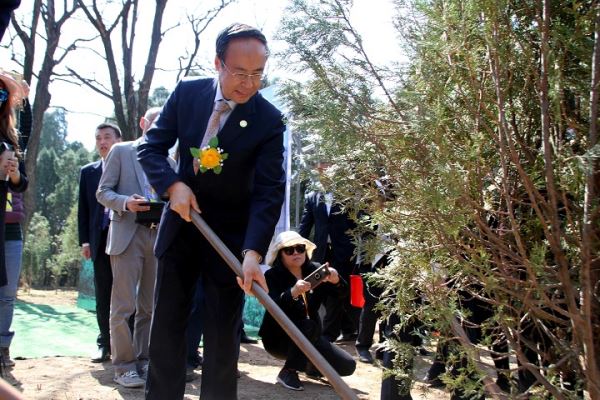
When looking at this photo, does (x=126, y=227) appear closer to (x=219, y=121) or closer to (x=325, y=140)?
(x=219, y=121)

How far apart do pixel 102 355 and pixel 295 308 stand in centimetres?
181

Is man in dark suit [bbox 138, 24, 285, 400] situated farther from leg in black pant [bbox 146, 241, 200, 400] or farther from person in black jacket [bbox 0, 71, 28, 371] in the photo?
person in black jacket [bbox 0, 71, 28, 371]

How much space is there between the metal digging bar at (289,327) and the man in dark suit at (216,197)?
0.54ft

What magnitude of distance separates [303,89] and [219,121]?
19.7 inches

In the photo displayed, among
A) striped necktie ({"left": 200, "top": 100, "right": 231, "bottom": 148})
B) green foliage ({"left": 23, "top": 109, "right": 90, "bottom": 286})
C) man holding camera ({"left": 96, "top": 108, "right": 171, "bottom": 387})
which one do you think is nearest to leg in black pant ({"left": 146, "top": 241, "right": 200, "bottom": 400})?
striped necktie ({"left": 200, "top": 100, "right": 231, "bottom": 148})

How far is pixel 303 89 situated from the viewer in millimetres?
2904

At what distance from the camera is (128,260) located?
496cm

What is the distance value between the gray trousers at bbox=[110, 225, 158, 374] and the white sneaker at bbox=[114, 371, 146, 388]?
0.14ft

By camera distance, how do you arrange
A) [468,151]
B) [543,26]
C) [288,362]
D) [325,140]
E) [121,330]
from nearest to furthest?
[543,26], [468,151], [325,140], [121,330], [288,362]

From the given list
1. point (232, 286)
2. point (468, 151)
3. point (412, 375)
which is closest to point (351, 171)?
point (468, 151)

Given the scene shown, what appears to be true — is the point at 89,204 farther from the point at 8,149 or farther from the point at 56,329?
A: the point at 56,329

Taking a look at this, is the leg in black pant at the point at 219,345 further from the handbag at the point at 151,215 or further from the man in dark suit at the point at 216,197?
the handbag at the point at 151,215

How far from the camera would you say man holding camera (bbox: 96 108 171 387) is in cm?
484

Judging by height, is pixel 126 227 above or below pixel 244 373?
above
